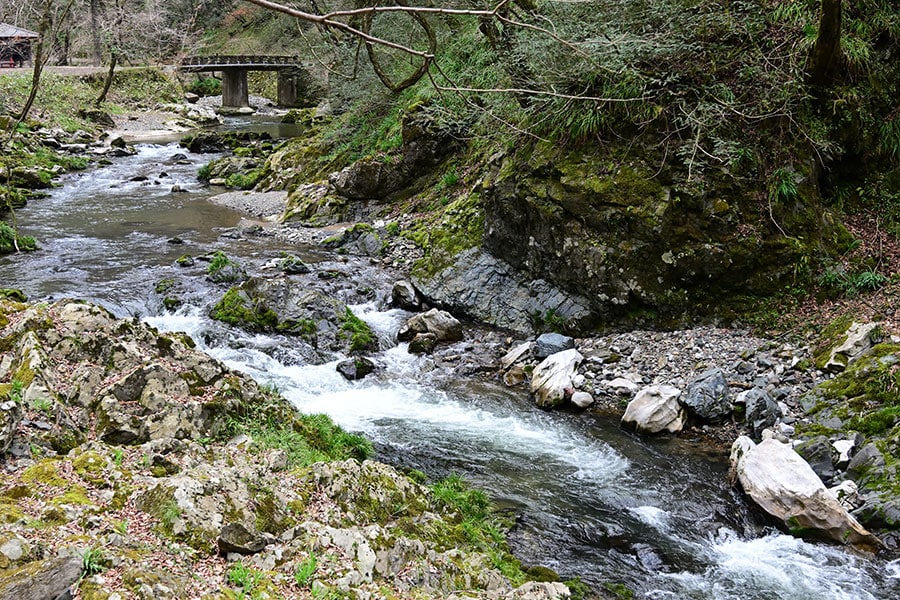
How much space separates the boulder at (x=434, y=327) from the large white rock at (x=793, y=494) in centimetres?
543

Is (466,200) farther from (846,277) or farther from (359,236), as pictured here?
(846,277)

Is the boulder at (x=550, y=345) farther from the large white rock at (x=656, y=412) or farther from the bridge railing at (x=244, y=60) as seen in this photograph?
the bridge railing at (x=244, y=60)

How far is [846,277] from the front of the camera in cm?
975

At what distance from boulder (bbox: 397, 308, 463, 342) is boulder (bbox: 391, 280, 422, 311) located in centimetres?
85

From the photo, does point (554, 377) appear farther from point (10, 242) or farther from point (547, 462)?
point (10, 242)

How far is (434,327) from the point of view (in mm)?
11625

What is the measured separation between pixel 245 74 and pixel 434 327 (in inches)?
1585

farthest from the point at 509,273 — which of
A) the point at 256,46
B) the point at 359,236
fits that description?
the point at 256,46

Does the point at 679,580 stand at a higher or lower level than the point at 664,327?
lower

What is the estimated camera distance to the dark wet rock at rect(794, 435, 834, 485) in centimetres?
700

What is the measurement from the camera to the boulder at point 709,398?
8.51m

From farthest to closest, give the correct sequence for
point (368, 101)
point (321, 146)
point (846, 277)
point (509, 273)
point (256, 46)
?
1. point (256, 46)
2. point (321, 146)
3. point (368, 101)
4. point (509, 273)
5. point (846, 277)

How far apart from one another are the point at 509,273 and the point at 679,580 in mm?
7334

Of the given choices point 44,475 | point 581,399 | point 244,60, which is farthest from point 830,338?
point 244,60
